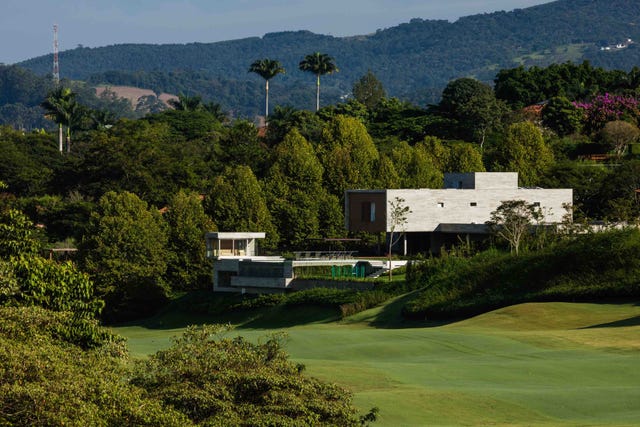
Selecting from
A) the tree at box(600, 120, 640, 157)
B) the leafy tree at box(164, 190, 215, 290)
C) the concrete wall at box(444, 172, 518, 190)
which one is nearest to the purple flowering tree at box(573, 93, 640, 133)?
the tree at box(600, 120, 640, 157)

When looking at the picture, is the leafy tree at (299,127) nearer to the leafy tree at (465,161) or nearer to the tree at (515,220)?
the leafy tree at (465,161)

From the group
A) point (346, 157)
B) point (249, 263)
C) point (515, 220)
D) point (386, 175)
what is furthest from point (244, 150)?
point (515, 220)

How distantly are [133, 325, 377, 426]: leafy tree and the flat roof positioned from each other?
62589mm

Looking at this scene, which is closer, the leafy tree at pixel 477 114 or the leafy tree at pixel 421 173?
the leafy tree at pixel 421 173

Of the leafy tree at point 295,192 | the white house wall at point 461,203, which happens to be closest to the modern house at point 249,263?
the leafy tree at point 295,192

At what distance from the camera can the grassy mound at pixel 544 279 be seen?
218 feet

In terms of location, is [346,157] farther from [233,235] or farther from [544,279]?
[544,279]

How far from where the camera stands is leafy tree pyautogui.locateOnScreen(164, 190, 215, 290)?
95.5 meters

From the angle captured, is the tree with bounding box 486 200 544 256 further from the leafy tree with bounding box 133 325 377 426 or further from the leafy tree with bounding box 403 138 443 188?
the leafy tree with bounding box 133 325 377 426

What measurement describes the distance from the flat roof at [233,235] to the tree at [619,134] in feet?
175

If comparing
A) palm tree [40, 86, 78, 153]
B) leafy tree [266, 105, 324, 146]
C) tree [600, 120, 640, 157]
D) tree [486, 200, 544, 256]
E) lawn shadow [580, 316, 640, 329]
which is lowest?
lawn shadow [580, 316, 640, 329]

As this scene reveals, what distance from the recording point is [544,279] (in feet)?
231

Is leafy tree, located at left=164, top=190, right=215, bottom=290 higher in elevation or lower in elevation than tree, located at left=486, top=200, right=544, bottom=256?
lower

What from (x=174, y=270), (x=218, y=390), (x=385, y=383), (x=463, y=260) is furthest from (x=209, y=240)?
(x=218, y=390)
